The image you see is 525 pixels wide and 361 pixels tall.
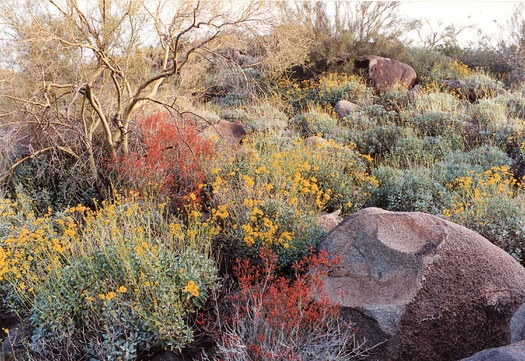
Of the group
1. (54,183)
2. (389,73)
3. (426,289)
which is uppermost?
Result: (389,73)

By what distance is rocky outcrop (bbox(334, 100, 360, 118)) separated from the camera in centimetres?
1086

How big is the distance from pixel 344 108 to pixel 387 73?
3.12 metres

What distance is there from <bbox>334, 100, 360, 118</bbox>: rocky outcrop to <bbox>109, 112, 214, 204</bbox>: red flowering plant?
4.50 metres

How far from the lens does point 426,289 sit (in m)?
3.58

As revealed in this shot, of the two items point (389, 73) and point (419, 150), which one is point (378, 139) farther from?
point (389, 73)

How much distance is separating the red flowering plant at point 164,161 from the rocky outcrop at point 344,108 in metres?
4.50

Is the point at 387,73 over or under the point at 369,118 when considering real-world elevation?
over

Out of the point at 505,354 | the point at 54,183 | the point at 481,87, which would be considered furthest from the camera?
the point at 481,87

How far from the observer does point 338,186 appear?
6223mm

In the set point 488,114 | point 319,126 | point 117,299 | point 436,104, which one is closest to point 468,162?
point 488,114

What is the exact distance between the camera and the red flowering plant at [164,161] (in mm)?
5910

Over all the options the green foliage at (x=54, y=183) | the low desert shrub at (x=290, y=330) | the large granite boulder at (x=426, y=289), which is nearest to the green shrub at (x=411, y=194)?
the large granite boulder at (x=426, y=289)

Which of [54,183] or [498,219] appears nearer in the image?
[498,219]

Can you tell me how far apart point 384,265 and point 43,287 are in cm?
247
